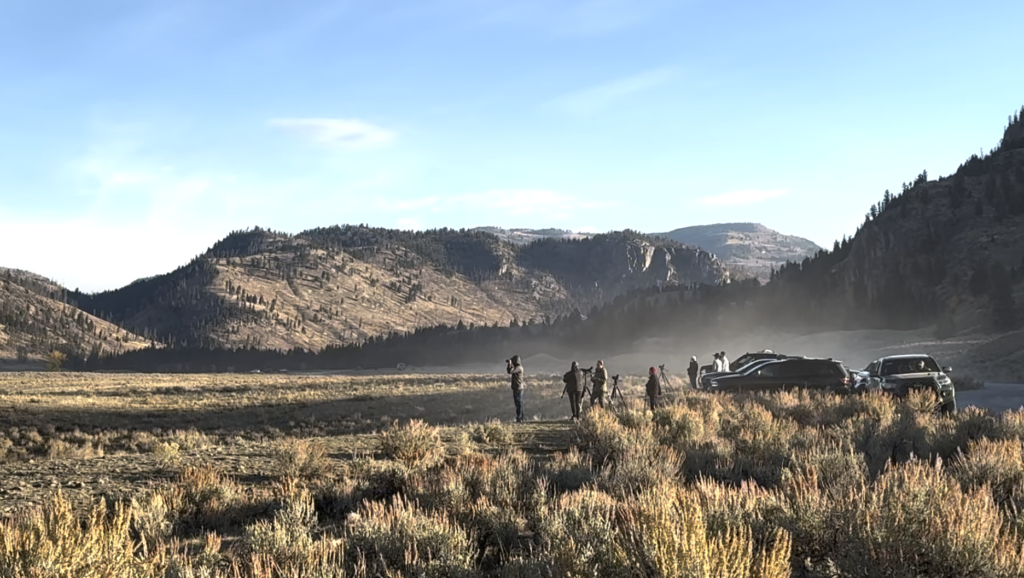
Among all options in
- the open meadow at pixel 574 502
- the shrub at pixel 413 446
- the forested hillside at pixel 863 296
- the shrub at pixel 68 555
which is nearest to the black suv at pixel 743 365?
the open meadow at pixel 574 502

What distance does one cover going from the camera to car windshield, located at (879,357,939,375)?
18.7 meters

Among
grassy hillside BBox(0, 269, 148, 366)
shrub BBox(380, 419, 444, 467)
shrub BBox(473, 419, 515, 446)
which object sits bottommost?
shrub BBox(473, 419, 515, 446)

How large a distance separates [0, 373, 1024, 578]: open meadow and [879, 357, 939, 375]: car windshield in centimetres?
245

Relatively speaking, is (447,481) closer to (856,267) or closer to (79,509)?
(79,509)

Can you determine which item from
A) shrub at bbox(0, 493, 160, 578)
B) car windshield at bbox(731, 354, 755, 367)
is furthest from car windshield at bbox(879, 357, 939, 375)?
shrub at bbox(0, 493, 160, 578)

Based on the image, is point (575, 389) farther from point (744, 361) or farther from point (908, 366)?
point (744, 361)

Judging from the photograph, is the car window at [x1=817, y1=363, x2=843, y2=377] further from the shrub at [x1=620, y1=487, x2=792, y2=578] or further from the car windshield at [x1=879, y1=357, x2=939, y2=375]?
the shrub at [x1=620, y1=487, x2=792, y2=578]

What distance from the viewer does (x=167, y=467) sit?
1205cm

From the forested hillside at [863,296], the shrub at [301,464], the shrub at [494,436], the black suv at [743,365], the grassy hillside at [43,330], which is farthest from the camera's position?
the grassy hillside at [43,330]

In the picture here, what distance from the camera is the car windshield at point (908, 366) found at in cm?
1867

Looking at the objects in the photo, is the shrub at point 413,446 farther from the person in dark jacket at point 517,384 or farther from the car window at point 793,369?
the car window at point 793,369

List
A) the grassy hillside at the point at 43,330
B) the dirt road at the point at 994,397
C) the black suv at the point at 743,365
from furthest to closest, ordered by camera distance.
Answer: the grassy hillside at the point at 43,330 < the black suv at the point at 743,365 < the dirt road at the point at 994,397

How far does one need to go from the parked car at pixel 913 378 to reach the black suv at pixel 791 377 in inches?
68.6

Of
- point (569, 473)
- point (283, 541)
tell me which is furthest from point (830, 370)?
point (283, 541)
